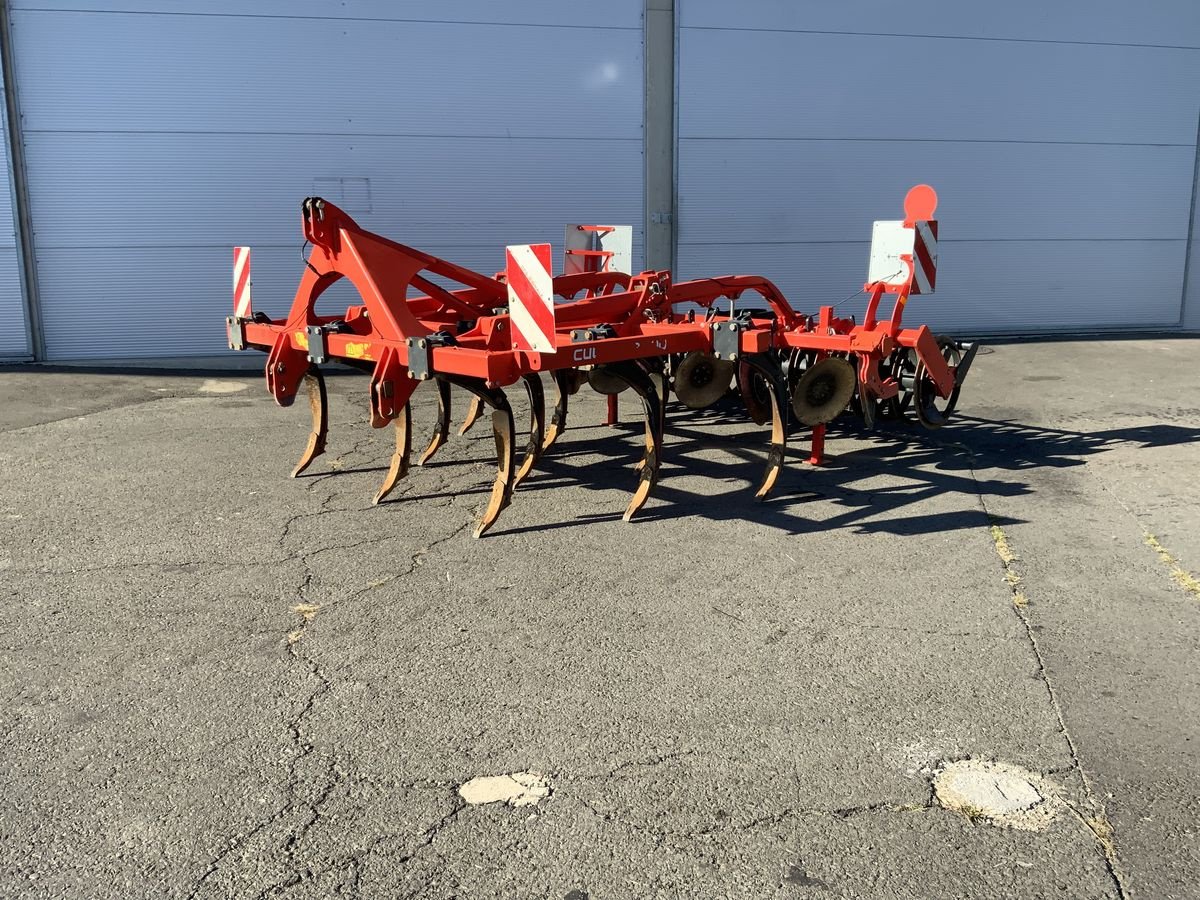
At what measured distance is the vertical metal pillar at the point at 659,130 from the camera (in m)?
11.7

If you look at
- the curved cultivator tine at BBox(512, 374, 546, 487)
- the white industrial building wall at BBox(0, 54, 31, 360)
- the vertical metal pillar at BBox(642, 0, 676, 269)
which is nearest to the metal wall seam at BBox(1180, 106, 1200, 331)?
the vertical metal pillar at BBox(642, 0, 676, 269)

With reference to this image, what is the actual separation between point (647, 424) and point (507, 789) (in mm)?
2844

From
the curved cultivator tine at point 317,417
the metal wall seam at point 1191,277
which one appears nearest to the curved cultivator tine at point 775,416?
the curved cultivator tine at point 317,417

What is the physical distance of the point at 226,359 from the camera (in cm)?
1164

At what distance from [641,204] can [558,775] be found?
999 centimetres

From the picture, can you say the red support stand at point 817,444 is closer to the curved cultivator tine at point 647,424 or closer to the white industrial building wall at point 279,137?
the curved cultivator tine at point 647,424

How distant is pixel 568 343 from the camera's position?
15.8 feet

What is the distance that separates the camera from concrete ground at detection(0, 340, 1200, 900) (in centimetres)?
249

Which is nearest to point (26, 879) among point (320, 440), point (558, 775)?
point (558, 775)

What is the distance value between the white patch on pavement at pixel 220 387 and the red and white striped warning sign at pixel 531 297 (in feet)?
19.2

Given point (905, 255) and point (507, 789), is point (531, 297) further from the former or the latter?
point (905, 255)

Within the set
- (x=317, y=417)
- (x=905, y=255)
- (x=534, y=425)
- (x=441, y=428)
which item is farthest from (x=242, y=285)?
(x=905, y=255)

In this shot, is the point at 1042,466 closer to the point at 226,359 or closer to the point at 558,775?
the point at 558,775

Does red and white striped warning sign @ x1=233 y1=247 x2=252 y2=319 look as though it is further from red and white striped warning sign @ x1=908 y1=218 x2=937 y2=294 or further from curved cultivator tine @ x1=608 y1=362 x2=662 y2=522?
red and white striped warning sign @ x1=908 y1=218 x2=937 y2=294
